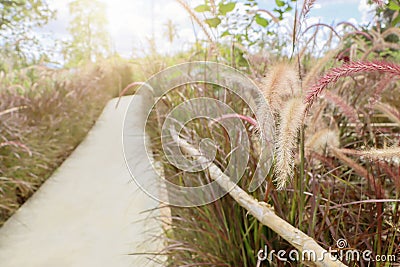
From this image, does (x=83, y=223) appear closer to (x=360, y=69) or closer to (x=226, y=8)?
(x=226, y=8)

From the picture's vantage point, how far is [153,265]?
5.89 ft

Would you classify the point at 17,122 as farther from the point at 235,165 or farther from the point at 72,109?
the point at 235,165

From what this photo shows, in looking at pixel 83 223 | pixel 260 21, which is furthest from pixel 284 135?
pixel 83 223

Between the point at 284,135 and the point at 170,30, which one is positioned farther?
the point at 170,30

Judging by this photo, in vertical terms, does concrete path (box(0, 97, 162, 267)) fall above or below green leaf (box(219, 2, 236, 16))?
below

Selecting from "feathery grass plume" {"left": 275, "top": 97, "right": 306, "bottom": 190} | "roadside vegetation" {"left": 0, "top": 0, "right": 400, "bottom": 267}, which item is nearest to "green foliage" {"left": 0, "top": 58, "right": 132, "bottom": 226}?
"roadside vegetation" {"left": 0, "top": 0, "right": 400, "bottom": 267}

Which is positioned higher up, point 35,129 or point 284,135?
point 284,135

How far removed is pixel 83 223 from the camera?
2.46 m

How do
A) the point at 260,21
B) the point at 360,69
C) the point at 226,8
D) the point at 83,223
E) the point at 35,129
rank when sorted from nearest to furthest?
1. the point at 360,69
2. the point at 226,8
3. the point at 260,21
4. the point at 83,223
5. the point at 35,129

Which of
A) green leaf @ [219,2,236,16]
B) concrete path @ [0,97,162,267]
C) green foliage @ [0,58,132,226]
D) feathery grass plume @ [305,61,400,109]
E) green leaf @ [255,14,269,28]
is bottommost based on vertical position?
concrete path @ [0,97,162,267]

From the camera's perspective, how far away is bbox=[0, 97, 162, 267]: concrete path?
2031 mm

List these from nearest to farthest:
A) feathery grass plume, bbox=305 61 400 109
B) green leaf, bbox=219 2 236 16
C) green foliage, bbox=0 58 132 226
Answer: feathery grass plume, bbox=305 61 400 109
green leaf, bbox=219 2 236 16
green foliage, bbox=0 58 132 226

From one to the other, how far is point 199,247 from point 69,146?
3.11 meters

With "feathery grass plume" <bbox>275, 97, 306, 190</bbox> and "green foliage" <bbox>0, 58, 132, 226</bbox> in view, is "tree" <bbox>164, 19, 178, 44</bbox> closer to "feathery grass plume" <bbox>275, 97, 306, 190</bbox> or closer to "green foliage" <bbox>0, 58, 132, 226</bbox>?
"green foliage" <bbox>0, 58, 132, 226</bbox>
